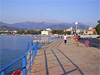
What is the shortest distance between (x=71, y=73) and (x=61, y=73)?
0.44 meters

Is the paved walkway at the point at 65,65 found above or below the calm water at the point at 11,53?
above

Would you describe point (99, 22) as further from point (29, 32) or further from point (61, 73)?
point (29, 32)

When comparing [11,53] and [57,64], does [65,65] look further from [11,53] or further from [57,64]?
[11,53]

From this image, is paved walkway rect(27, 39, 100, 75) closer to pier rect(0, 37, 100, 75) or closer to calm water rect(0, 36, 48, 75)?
pier rect(0, 37, 100, 75)

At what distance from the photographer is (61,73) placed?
6906mm

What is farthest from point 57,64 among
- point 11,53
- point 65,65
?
point 11,53

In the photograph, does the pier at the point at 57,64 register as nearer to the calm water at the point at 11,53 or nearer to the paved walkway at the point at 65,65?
the paved walkway at the point at 65,65

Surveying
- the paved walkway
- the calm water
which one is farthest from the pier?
the calm water

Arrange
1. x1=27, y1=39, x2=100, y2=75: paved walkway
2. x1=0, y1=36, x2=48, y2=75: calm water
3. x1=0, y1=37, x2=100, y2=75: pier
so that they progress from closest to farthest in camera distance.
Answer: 1. x1=0, y1=37, x2=100, y2=75: pier
2. x1=27, y1=39, x2=100, y2=75: paved walkway
3. x1=0, y1=36, x2=48, y2=75: calm water

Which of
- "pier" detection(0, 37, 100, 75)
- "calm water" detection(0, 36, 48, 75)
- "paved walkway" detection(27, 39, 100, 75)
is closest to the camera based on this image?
"pier" detection(0, 37, 100, 75)

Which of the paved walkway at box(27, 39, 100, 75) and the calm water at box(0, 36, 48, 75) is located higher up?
the paved walkway at box(27, 39, 100, 75)

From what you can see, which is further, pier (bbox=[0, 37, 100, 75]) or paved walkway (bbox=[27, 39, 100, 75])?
paved walkway (bbox=[27, 39, 100, 75])

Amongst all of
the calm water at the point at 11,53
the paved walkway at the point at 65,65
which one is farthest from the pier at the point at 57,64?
the calm water at the point at 11,53

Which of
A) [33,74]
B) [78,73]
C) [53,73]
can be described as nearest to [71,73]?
[78,73]
